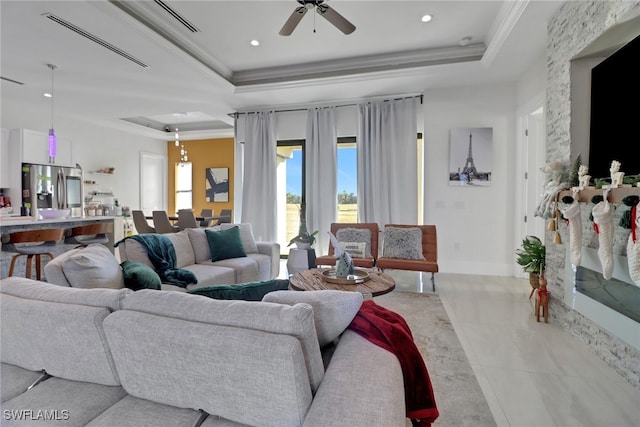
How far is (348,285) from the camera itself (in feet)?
8.91

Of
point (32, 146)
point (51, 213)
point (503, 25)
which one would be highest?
point (503, 25)

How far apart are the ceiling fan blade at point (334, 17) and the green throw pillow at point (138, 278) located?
8.08 ft

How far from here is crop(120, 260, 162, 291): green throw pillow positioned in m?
2.20

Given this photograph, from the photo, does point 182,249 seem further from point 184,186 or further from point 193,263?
point 184,186

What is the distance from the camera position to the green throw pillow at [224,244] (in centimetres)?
389

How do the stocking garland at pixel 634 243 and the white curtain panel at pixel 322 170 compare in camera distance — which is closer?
the stocking garland at pixel 634 243

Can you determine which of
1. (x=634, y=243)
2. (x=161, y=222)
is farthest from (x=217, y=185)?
(x=634, y=243)

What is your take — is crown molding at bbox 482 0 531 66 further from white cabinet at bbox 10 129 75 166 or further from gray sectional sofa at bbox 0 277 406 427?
white cabinet at bbox 10 129 75 166

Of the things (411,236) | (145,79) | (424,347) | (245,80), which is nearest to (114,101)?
(145,79)

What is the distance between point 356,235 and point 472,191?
198 centimetres

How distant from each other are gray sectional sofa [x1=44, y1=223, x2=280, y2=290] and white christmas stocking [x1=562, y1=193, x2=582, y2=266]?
10.2 feet

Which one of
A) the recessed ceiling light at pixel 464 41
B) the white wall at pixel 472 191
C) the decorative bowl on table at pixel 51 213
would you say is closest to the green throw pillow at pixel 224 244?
the decorative bowl on table at pixel 51 213

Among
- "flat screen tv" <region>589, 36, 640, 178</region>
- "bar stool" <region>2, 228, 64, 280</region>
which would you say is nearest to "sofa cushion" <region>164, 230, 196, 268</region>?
"bar stool" <region>2, 228, 64, 280</region>

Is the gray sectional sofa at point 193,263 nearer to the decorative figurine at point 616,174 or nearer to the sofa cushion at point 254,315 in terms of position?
the sofa cushion at point 254,315
